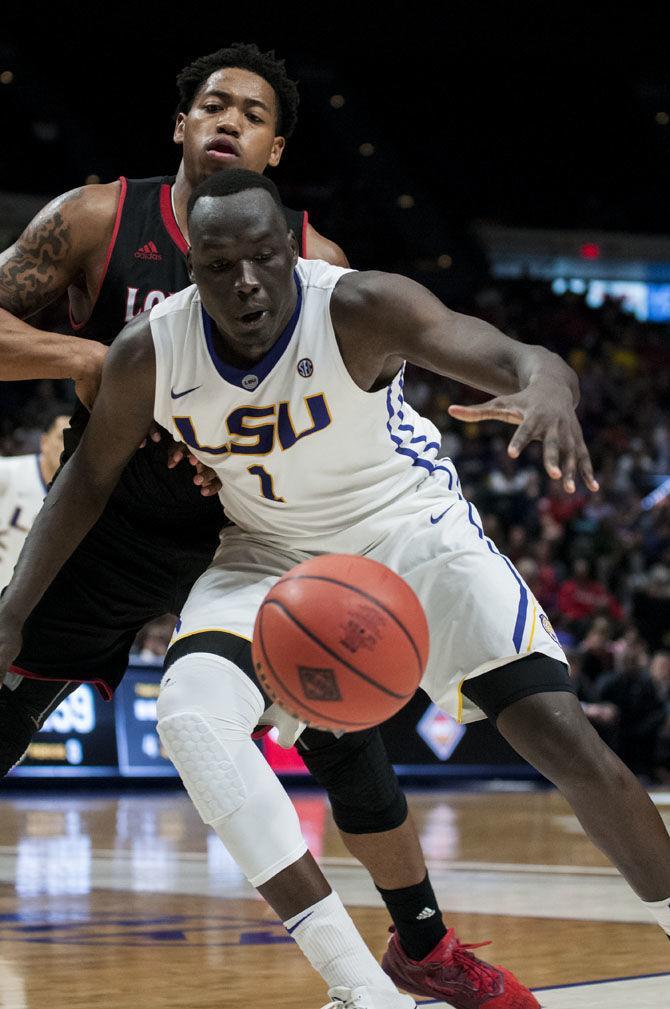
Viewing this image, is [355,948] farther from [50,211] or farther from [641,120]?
[641,120]

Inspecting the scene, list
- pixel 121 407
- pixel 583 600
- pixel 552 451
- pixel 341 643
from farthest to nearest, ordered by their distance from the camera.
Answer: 1. pixel 583 600
2. pixel 121 407
3. pixel 341 643
4. pixel 552 451

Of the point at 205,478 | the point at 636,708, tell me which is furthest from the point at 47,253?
the point at 636,708

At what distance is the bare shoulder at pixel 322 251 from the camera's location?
13.4 ft

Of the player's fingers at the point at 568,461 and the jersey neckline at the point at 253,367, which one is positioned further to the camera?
the jersey neckline at the point at 253,367

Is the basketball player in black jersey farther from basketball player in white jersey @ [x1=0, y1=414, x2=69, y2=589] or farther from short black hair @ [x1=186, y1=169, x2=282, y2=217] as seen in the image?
basketball player in white jersey @ [x1=0, y1=414, x2=69, y2=589]

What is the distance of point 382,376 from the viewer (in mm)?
3355

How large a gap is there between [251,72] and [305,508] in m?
1.46

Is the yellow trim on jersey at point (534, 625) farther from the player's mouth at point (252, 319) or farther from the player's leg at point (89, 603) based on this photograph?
the player's leg at point (89, 603)

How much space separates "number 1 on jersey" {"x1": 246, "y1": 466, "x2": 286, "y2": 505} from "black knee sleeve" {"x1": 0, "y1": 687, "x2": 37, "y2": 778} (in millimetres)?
1155

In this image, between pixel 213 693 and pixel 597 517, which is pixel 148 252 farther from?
pixel 597 517

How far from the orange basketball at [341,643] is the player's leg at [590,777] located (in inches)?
12.8

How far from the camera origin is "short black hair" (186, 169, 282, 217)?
3.26 meters

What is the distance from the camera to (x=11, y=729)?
4020 mm

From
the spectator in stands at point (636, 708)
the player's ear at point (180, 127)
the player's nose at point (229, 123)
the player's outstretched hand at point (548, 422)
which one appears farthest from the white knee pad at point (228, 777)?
the spectator in stands at point (636, 708)
